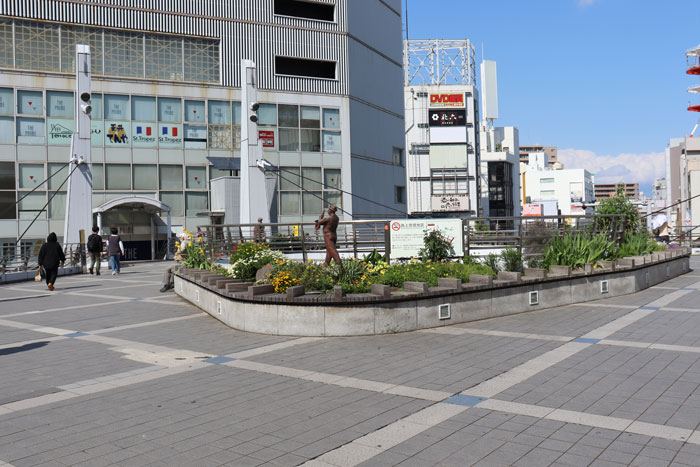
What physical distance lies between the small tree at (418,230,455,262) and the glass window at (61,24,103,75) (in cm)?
3326

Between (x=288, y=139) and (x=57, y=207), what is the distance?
53.4ft

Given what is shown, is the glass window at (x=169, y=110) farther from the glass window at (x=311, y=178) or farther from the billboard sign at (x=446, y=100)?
the billboard sign at (x=446, y=100)

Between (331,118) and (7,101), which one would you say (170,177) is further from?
(331,118)

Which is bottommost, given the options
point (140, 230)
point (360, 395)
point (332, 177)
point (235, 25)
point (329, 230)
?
point (360, 395)

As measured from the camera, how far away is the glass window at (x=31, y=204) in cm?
3872

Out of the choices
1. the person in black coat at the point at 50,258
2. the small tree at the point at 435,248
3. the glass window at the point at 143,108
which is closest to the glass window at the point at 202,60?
the glass window at the point at 143,108

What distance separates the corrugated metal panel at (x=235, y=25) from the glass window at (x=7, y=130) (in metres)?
6.48

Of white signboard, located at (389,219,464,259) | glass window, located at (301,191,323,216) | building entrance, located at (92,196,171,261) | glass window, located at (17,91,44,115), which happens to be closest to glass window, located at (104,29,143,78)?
glass window, located at (17,91,44,115)

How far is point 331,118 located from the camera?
4653 cm

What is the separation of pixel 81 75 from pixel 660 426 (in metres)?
30.7

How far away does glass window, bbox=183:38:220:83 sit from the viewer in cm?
4291

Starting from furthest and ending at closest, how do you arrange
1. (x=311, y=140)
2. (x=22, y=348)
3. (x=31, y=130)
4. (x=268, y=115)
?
1. (x=311, y=140)
2. (x=268, y=115)
3. (x=31, y=130)
4. (x=22, y=348)

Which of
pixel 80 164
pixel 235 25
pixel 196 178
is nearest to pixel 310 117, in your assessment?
pixel 235 25

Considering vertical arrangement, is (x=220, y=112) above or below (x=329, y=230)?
above
